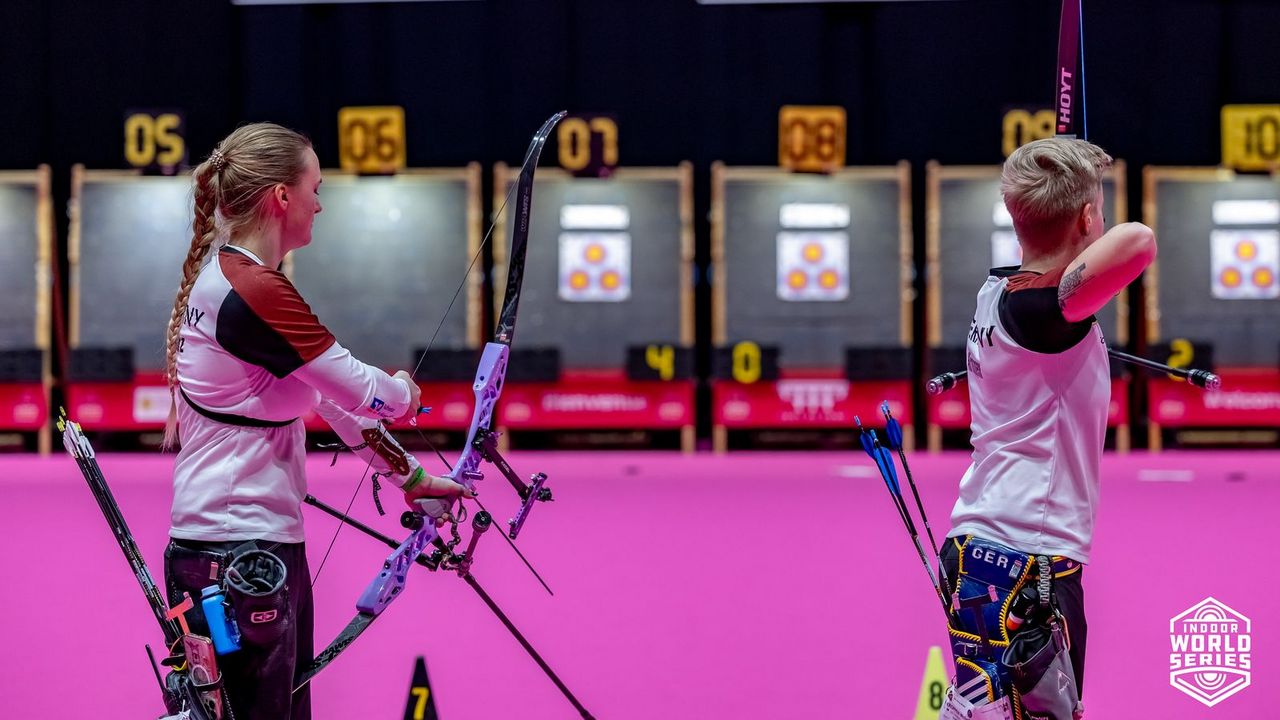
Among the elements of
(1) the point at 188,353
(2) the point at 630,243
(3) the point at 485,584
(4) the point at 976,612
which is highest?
(2) the point at 630,243

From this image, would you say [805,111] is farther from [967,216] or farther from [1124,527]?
[1124,527]

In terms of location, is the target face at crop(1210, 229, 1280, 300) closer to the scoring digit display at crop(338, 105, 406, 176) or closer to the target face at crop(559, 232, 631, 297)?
the target face at crop(559, 232, 631, 297)

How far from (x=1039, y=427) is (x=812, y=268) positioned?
7.42m

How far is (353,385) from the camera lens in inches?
74.5

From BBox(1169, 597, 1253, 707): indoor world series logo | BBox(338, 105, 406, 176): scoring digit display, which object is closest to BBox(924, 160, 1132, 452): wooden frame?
BBox(338, 105, 406, 176): scoring digit display

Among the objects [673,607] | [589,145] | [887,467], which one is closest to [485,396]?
[887,467]

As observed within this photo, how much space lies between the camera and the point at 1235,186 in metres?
9.14

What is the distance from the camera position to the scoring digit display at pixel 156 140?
864 cm

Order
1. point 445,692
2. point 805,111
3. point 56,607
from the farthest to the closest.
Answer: point 805,111 < point 56,607 < point 445,692

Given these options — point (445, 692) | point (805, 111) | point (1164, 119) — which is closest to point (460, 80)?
point (805, 111)

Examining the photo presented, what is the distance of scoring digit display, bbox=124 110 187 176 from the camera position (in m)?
8.64

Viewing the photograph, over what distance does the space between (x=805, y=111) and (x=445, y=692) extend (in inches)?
251

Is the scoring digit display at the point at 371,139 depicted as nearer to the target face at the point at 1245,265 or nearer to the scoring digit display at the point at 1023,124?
the scoring digit display at the point at 1023,124

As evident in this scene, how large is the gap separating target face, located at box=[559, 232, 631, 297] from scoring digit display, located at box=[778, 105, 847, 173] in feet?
4.42
